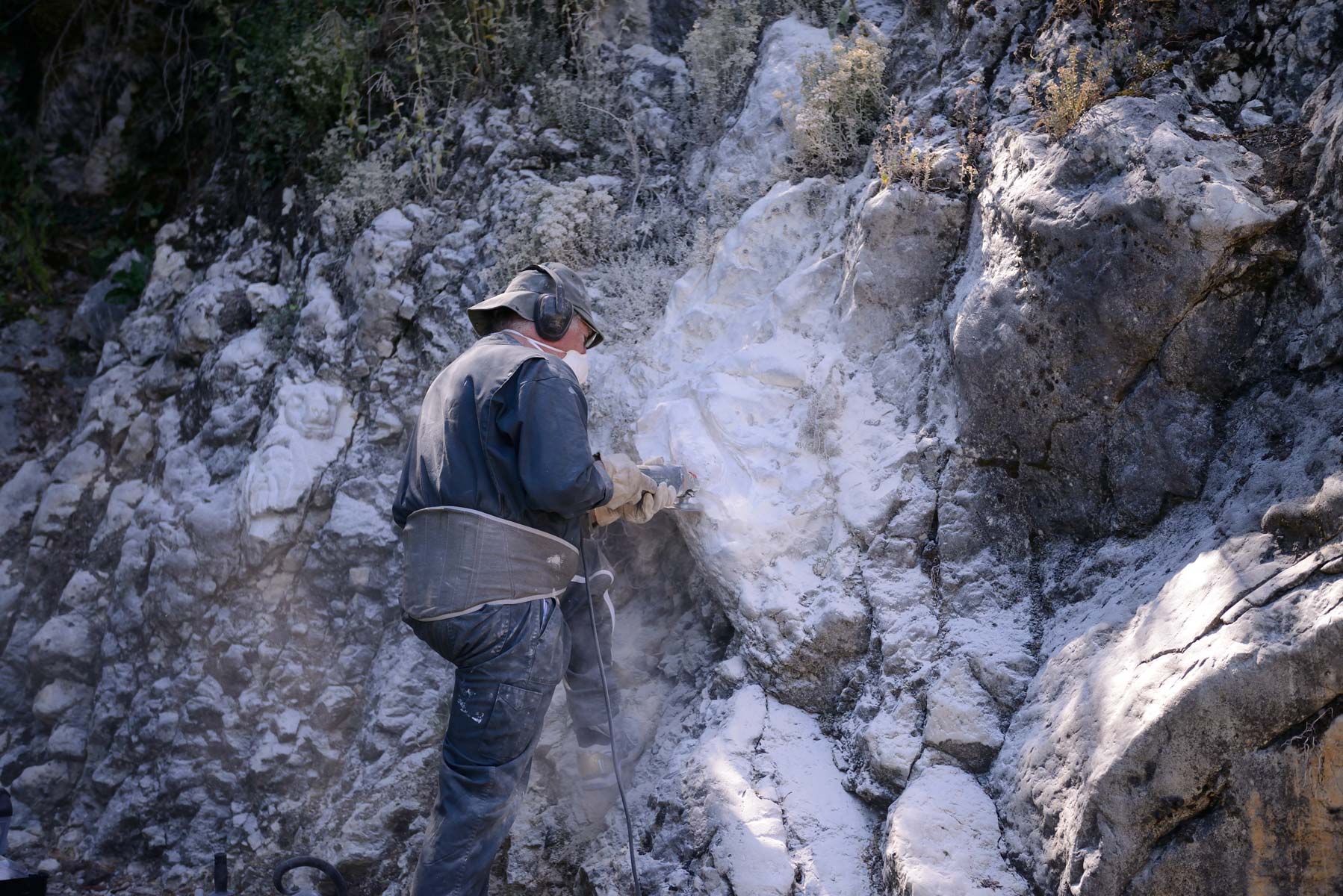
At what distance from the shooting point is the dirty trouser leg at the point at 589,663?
3.79 metres

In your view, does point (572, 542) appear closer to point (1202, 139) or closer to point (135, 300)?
point (1202, 139)

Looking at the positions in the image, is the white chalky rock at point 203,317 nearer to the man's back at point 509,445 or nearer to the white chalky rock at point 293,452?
the white chalky rock at point 293,452

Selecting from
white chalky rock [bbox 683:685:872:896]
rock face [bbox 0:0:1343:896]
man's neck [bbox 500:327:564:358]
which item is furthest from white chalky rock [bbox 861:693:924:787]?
man's neck [bbox 500:327:564:358]

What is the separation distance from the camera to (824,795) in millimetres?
3318

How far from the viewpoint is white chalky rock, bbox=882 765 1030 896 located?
2.83 metres

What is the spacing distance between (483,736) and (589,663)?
0.62 metres

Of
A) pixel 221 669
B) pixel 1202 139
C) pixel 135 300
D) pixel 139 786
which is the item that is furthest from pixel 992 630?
pixel 135 300

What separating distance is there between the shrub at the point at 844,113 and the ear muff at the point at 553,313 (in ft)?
4.91

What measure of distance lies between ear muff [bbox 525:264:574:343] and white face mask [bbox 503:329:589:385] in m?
0.04

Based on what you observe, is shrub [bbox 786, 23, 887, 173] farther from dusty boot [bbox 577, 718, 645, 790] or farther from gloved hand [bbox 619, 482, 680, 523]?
dusty boot [bbox 577, 718, 645, 790]

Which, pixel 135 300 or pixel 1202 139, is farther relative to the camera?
pixel 135 300

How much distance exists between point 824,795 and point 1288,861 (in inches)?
50.5

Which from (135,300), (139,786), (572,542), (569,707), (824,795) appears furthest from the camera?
(135,300)

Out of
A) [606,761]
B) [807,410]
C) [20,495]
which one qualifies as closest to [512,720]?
[606,761]
